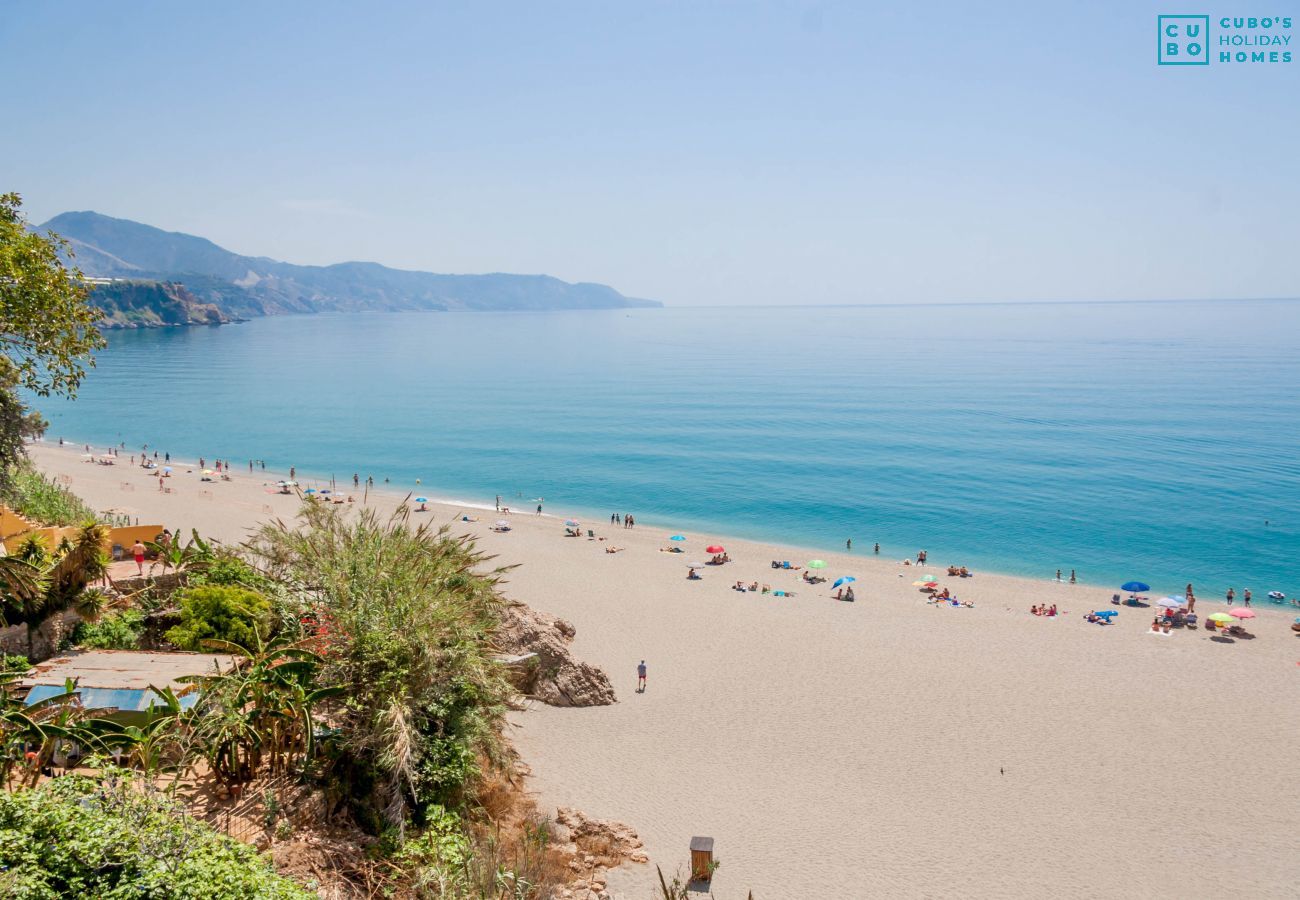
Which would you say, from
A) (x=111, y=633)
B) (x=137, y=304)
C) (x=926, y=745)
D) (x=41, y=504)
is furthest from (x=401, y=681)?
(x=137, y=304)

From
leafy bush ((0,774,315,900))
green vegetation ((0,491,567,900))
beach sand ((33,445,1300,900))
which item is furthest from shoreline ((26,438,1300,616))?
leafy bush ((0,774,315,900))

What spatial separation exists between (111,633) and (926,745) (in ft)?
50.4

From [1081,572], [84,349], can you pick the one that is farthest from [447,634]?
[1081,572]

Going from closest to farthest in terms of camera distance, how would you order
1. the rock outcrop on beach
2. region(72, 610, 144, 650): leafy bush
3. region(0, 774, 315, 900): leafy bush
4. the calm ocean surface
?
1. region(0, 774, 315, 900): leafy bush
2. region(72, 610, 144, 650): leafy bush
3. the rock outcrop on beach
4. the calm ocean surface

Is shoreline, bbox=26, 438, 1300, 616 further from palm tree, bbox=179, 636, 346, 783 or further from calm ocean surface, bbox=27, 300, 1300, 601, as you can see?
palm tree, bbox=179, 636, 346, 783

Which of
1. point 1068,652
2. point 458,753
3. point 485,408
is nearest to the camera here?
point 458,753

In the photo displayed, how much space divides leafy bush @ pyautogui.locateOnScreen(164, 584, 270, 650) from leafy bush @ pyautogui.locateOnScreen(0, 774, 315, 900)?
4848 millimetres

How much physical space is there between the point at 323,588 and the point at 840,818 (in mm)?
9658

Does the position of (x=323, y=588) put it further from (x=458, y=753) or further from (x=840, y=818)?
(x=840, y=818)

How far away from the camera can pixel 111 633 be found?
11648 millimetres

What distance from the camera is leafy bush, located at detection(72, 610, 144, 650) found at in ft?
37.5

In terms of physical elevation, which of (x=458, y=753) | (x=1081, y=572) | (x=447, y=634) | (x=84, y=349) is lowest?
(x=1081, y=572)

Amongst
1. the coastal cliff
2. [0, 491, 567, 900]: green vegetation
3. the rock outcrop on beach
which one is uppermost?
the coastal cliff

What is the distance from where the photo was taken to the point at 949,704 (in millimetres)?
19188
